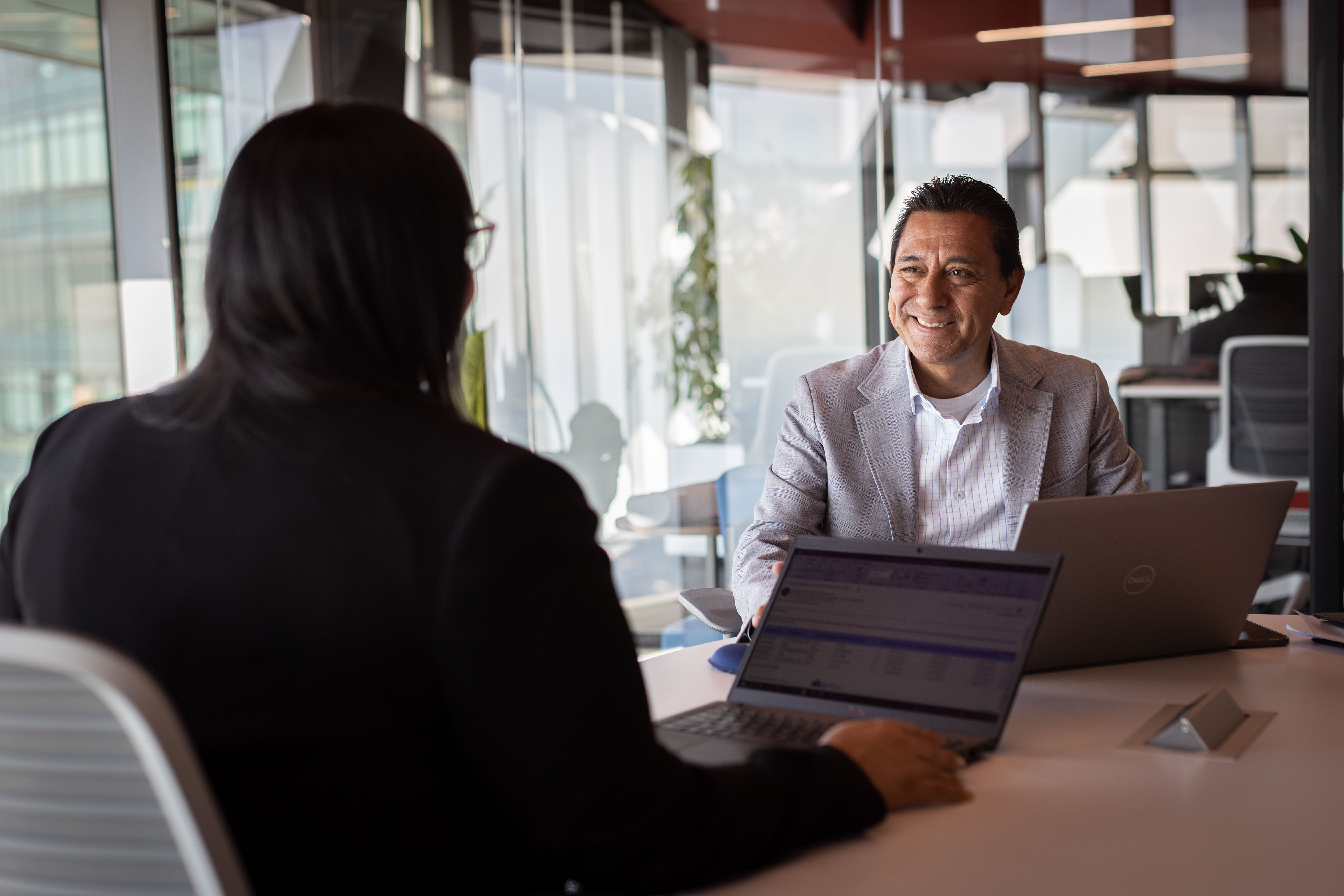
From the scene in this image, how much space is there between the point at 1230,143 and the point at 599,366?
2.50 meters

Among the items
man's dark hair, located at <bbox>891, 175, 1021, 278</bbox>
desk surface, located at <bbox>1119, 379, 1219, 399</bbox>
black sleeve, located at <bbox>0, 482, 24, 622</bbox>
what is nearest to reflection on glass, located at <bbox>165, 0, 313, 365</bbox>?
man's dark hair, located at <bbox>891, 175, 1021, 278</bbox>

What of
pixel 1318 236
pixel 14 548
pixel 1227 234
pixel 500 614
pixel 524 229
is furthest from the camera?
pixel 524 229

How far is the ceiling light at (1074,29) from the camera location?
4.35m

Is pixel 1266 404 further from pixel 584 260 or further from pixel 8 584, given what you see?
pixel 8 584

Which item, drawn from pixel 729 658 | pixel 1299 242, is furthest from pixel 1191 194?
pixel 729 658

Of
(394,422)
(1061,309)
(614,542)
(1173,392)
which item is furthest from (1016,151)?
(394,422)

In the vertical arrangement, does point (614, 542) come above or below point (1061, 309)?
below

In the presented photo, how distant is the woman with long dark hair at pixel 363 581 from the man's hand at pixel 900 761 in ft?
0.59

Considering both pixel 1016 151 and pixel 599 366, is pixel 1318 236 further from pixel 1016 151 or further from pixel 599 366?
pixel 599 366

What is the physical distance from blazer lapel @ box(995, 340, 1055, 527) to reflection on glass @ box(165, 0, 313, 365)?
100 inches

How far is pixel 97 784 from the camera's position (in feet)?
2.26

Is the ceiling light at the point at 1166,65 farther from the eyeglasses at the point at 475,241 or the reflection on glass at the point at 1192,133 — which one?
the eyeglasses at the point at 475,241

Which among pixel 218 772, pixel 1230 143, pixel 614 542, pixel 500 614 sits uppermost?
pixel 1230 143

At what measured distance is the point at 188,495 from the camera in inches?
34.0
